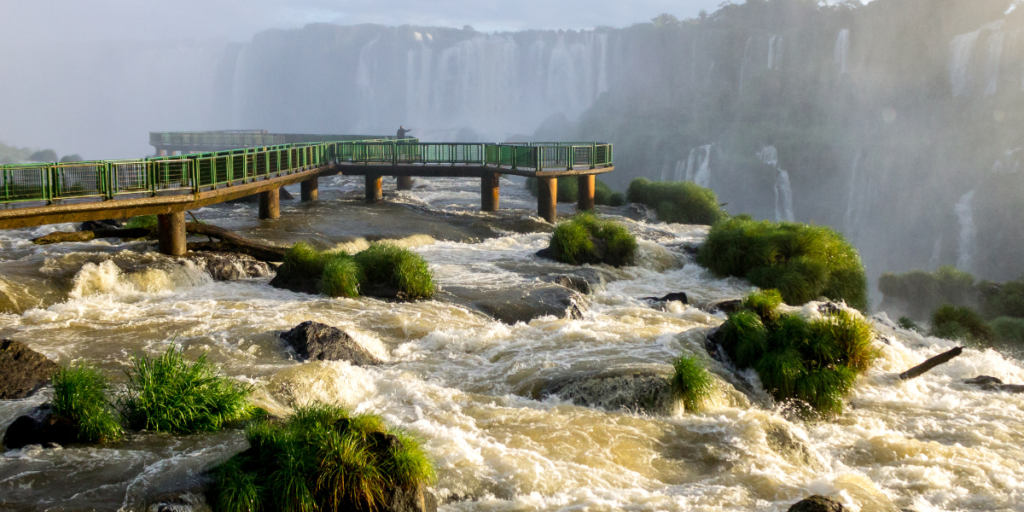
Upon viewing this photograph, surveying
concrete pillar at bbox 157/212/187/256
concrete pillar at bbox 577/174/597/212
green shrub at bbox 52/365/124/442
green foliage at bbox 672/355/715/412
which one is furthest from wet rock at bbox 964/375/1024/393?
concrete pillar at bbox 577/174/597/212

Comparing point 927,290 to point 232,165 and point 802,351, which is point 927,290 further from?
point 232,165

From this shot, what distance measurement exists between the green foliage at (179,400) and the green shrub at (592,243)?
450 inches

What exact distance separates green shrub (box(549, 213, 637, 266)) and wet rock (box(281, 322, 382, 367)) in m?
8.49

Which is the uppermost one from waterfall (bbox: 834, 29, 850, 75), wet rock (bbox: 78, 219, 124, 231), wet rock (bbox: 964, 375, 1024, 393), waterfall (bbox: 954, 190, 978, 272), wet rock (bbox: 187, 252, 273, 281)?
waterfall (bbox: 834, 29, 850, 75)

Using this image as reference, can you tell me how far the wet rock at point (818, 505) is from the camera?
6.67 m

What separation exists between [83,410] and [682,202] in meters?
24.4

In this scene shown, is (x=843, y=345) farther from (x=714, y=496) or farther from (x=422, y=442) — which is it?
(x=422, y=442)

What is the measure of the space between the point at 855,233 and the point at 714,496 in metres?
54.0

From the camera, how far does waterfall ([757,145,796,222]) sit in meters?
57.7

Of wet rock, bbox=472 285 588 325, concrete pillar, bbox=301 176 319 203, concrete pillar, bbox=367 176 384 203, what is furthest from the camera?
concrete pillar, bbox=367 176 384 203

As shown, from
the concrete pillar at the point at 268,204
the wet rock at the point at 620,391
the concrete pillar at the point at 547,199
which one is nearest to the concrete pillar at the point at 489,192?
the concrete pillar at the point at 547,199

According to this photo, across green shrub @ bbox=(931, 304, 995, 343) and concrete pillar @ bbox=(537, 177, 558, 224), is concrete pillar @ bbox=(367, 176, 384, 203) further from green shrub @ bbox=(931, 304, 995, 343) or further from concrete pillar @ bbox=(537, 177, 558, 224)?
green shrub @ bbox=(931, 304, 995, 343)

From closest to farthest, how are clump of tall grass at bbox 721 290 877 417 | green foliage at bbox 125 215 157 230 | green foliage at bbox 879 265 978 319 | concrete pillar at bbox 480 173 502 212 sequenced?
clump of tall grass at bbox 721 290 877 417 < green foliage at bbox 125 215 157 230 < green foliage at bbox 879 265 978 319 < concrete pillar at bbox 480 173 502 212

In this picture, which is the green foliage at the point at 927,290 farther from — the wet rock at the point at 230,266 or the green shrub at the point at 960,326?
the wet rock at the point at 230,266
